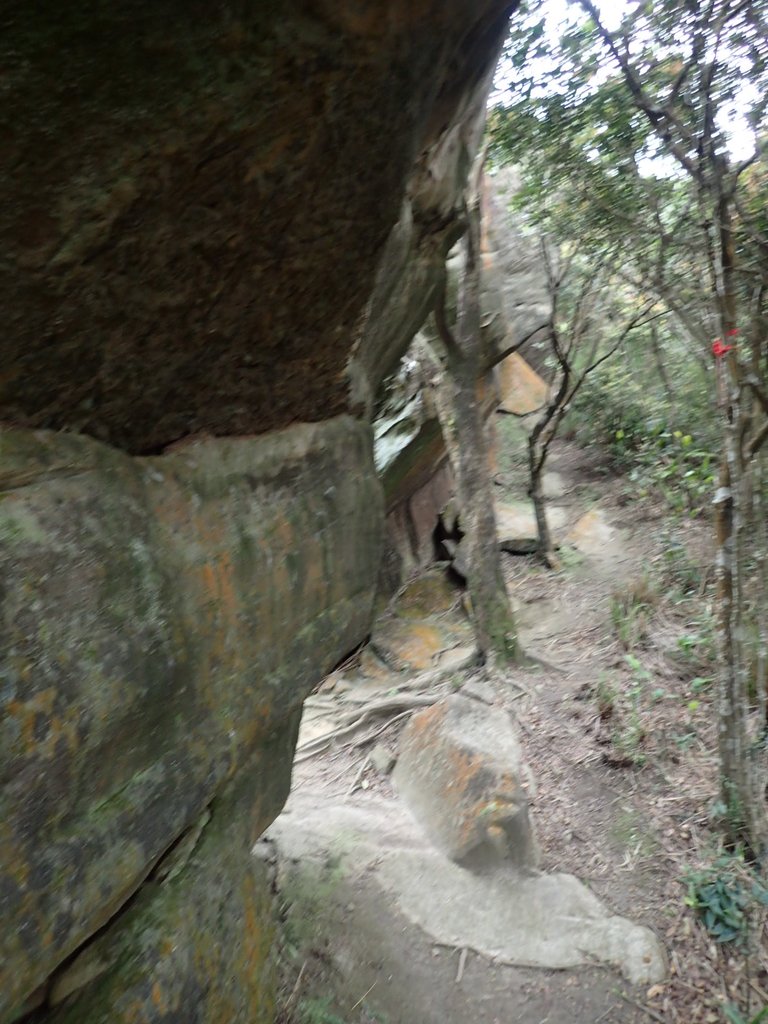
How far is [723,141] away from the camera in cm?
526

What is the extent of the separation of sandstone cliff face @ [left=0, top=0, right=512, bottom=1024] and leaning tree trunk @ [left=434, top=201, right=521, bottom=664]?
4758 millimetres

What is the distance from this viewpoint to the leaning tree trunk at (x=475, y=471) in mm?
7863

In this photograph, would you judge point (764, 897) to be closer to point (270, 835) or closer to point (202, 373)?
point (270, 835)

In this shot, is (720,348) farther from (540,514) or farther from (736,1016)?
(540,514)

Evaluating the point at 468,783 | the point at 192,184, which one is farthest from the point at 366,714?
the point at 192,184

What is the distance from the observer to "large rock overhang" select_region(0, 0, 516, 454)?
59.6 inches

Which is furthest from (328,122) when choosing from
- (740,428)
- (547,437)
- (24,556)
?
(547,437)

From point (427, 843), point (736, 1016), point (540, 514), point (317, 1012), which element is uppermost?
point (540, 514)

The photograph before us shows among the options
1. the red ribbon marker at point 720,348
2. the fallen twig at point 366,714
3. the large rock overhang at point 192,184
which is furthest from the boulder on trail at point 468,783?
the large rock overhang at point 192,184

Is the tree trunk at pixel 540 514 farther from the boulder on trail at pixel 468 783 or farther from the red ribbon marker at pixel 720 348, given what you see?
the red ribbon marker at pixel 720 348

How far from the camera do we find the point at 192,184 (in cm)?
188

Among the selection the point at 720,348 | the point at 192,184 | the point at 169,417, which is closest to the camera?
the point at 192,184

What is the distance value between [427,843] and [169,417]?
4.11 meters

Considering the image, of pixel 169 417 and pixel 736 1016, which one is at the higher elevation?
pixel 169 417
